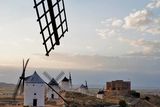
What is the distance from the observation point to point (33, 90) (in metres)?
47.5

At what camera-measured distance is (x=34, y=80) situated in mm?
47250

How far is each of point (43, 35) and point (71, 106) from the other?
50560 mm

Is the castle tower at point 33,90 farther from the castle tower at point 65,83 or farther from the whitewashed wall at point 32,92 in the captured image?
the castle tower at point 65,83

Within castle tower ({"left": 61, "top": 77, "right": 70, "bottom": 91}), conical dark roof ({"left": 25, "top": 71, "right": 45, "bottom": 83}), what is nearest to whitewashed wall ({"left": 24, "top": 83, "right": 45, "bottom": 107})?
conical dark roof ({"left": 25, "top": 71, "right": 45, "bottom": 83})

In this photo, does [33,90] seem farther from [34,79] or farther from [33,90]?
[34,79]

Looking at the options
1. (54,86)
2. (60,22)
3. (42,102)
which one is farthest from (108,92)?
(60,22)

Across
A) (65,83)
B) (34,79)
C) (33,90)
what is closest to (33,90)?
(33,90)

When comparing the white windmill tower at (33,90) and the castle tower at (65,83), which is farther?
the castle tower at (65,83)

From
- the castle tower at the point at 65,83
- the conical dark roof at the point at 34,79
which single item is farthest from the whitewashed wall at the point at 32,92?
the castle tower at the point at 65,83

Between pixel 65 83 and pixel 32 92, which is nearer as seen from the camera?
pixel 32 92

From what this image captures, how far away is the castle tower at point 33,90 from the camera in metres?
47.2

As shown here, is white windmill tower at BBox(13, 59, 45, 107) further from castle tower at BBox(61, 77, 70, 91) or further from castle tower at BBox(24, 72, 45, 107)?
castle tower at BBox(61, 77, 70, 91)

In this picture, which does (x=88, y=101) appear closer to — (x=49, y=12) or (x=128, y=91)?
(x=128, y=91)

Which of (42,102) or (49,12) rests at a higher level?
(49,12)
